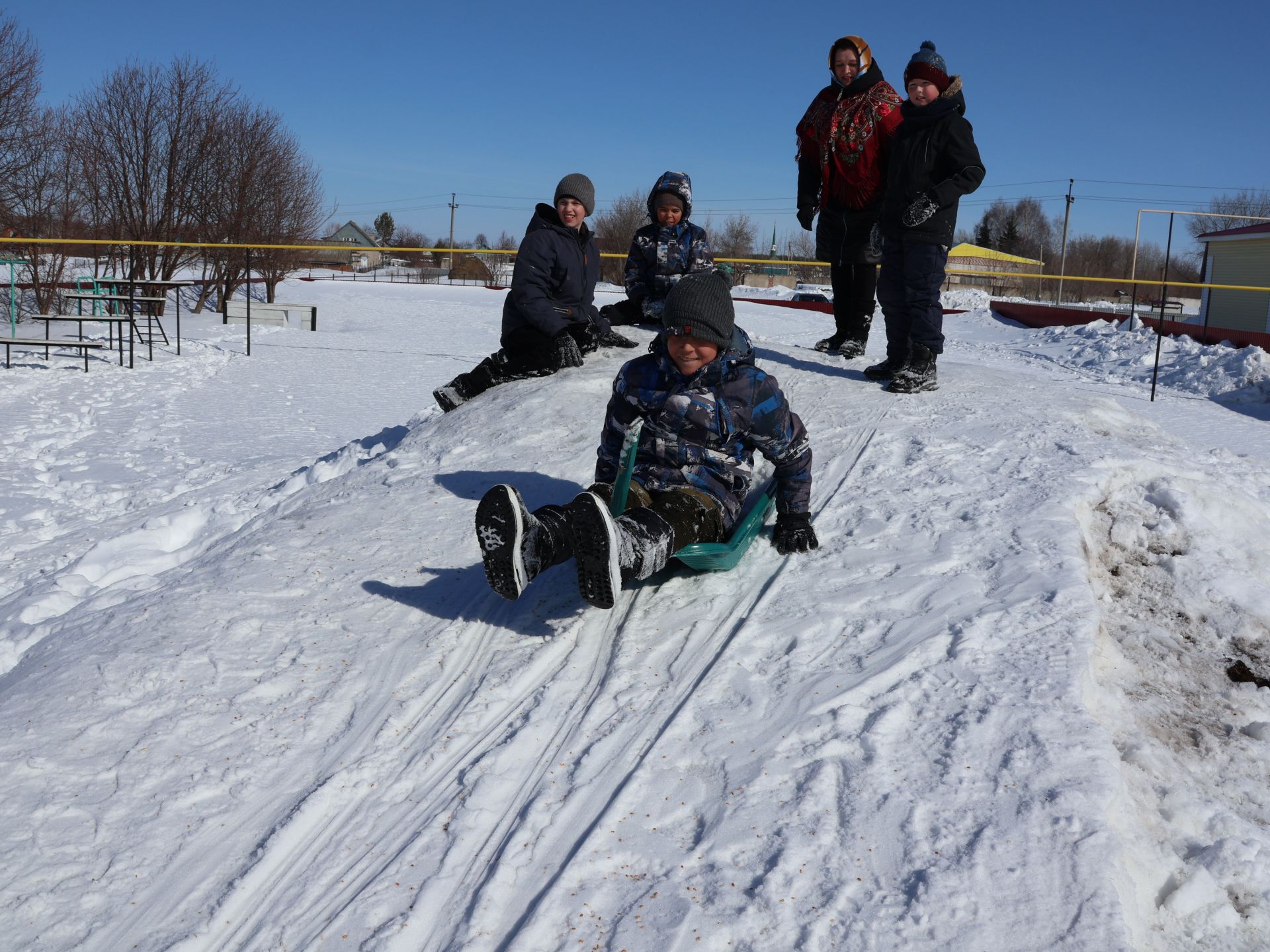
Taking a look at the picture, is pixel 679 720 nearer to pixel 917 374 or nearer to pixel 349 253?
pixel 917 374

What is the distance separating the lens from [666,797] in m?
2.57

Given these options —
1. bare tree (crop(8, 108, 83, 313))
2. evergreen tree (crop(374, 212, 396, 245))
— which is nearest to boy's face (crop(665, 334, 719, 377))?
bare tree (crop(8, 108, 83, 313))

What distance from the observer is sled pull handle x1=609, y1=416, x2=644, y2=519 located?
373cm

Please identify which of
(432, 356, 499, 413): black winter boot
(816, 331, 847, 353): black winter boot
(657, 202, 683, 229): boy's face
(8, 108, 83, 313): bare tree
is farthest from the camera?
(8, 108, 83, 313): bare tree

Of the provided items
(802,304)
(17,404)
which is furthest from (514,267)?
(802,304)

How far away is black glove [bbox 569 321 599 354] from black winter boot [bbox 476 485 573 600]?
4044 millimetres

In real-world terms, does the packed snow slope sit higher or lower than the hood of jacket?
lower

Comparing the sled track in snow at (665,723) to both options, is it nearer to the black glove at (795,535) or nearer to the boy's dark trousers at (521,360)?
the black glove at (795,535)

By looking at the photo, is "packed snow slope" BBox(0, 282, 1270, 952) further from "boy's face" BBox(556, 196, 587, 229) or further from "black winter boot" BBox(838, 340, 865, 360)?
"boy's face" BBox(556, 196, 587, 229)

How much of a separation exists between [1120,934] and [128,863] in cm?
225

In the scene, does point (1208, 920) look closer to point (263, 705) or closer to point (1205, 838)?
point (1205, 838)

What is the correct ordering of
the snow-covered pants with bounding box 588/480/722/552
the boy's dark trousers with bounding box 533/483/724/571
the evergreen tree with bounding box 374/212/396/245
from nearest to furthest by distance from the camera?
1. the boy's dark trousers with bounding box 533/483/724/571
2. the snow-covered pants with bounding box 588/480/722/552
3. the evergreen tree with bounding box 374/212/396/245

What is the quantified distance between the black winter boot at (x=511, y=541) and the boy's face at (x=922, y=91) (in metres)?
3.98

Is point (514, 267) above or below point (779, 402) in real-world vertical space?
above
